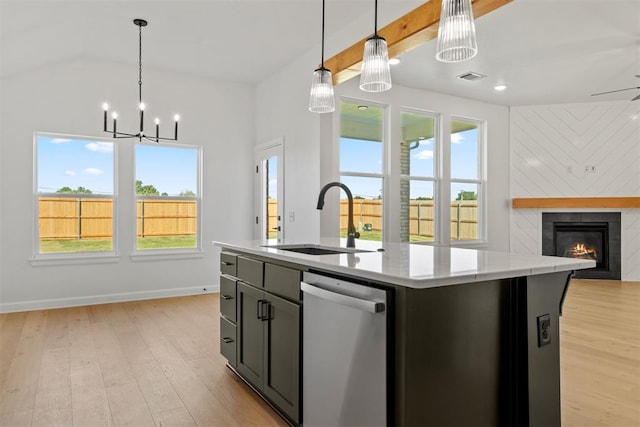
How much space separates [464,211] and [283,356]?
4.93 metres

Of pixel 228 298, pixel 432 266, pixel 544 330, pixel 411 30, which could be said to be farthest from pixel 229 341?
pixel 411 30

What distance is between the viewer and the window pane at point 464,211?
621cm

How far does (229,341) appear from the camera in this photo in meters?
2.81

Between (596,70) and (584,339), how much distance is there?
11.1ft

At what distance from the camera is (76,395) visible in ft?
8.16

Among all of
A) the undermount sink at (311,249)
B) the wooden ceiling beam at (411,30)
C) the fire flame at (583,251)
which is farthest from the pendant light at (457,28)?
the fire flame at (583,251)

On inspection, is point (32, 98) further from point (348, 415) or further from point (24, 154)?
point (348, 415)

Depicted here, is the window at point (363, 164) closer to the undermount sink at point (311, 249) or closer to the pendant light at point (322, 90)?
the undermount sink at point (311, 249)

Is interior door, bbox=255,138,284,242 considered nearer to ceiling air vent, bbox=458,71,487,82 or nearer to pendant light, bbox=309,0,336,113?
ceiling air vent, bbox=458,71,487,82

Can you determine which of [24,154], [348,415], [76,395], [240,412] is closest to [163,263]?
[24,154]

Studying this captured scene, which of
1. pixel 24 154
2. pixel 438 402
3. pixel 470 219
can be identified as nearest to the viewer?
pixel 438 402

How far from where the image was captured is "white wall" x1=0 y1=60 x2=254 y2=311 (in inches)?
180

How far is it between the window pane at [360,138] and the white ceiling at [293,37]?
0.59 metres

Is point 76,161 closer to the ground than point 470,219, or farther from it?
farther from it
